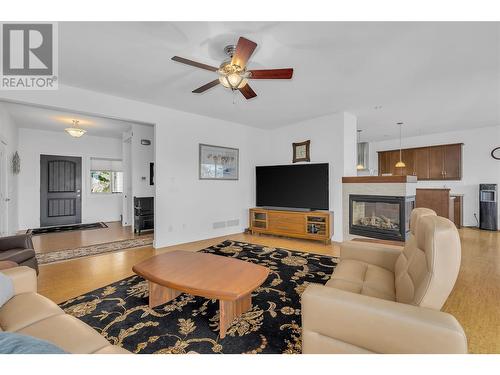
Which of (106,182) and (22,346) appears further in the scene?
(106,182)

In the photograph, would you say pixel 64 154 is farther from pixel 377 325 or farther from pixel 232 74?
pixel 377 325

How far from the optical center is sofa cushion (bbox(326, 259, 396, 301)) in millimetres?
1635

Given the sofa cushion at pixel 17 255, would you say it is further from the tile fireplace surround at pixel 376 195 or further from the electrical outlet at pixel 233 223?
the tile fireplace surround at pixel 376 195

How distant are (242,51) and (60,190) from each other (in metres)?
7.08

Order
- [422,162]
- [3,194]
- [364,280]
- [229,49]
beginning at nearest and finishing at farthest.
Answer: [364,280]
[229,49]
[3,194]
[422,162]

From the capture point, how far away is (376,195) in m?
4.15

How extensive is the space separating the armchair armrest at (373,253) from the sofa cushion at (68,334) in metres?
2.03

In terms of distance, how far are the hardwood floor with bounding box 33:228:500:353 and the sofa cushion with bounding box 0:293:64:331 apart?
104cm

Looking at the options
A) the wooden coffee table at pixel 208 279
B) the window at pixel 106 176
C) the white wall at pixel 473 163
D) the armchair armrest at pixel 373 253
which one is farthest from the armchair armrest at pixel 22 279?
the white wall at pixel 473 163

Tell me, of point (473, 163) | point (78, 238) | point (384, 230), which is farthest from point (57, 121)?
point (473, 163)

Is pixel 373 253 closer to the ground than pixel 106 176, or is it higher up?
closer to the ground

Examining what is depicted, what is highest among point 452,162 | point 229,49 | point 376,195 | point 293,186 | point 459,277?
point 229,49

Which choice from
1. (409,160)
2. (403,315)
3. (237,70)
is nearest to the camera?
(403,315)
